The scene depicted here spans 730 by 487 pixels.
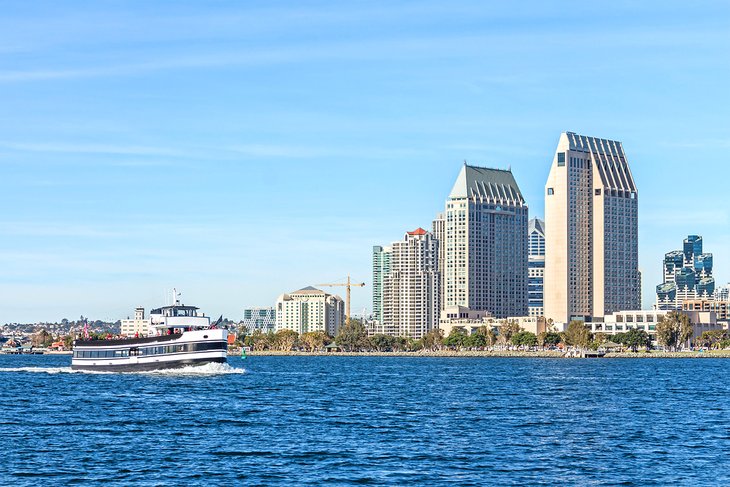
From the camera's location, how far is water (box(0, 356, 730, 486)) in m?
71.5

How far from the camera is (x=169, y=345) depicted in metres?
170

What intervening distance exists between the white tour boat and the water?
45.3 feet

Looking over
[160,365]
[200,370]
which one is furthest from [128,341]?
[200,370]

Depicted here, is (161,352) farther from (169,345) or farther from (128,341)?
(128,341)

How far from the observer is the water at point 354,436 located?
71500 millimetres

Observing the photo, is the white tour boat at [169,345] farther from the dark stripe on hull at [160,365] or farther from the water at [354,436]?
the water at [354,436]

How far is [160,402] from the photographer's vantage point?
12306 cm

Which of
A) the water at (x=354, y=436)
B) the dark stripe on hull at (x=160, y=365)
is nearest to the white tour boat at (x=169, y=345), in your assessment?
the dark stripe on hull at (x=160, y=365)

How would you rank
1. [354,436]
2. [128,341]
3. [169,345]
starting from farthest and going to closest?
[128,341] → [169,345] → [354,436]

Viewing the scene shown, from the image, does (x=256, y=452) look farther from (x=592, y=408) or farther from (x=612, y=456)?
(x=592, y=408)

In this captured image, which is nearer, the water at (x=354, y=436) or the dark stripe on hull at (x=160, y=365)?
the water at (x=354, y=436)

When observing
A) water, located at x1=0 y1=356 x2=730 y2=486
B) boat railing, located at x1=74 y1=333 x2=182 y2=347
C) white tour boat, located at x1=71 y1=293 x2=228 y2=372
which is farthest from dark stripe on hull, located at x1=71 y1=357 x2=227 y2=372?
water, located at x1=0 y1=356 x2=730 y2=486

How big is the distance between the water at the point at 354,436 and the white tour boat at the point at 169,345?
1380 cm

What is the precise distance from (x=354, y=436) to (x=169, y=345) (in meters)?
82.4
